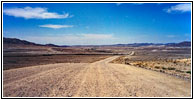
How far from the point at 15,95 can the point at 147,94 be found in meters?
6.15

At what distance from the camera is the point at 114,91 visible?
12.3 meters

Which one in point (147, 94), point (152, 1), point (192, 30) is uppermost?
point (152, 1)

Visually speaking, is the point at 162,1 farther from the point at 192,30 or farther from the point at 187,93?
the point at 187,93

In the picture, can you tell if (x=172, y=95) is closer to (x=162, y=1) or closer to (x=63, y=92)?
(x=162, y=1)

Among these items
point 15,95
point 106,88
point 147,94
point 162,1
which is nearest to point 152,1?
point 162,1

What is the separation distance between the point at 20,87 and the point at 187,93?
859cm

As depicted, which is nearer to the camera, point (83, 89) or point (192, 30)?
point (192, 30)

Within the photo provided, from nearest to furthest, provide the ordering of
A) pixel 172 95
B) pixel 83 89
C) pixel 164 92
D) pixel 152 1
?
pixel 152 1, pixel 172 95, pixel 164 92, pixel 83 89

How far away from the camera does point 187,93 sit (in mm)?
11594

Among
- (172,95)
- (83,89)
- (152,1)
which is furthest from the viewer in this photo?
(83,89)

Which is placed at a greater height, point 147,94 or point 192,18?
point 192,18

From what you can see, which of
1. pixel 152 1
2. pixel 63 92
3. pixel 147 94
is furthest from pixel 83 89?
pixel 152 1

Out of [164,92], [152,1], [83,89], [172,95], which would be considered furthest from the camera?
[83,89]

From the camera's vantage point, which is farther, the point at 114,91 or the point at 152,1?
the point at 114,91
